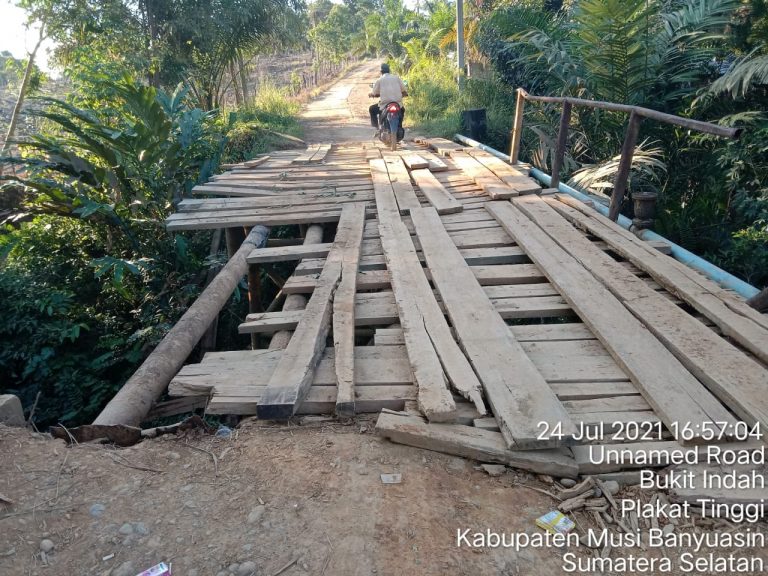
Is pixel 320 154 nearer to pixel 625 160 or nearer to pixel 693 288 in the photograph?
pixel 625 160

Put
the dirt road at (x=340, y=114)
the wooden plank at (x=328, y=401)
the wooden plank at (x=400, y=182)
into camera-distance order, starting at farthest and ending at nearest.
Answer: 1. the dirt road at (x=340, y=114)
2. the wooden plank at (x=400, y=182)
3. the wooden plank at (x=328, y=401)

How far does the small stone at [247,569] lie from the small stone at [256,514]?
17 cm

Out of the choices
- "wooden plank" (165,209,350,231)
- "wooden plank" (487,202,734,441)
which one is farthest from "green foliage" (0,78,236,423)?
"wooden plank" (487,202,734,441)

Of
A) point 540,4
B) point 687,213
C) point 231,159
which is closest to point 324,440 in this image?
point 687,213

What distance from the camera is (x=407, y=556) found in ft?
5.50

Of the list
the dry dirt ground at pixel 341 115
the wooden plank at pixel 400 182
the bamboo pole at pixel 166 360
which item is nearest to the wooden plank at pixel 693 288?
the wooden plank at pixel 400 182

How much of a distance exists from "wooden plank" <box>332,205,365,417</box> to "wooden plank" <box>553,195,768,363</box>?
1691 mm

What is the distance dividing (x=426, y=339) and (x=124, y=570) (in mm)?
1493

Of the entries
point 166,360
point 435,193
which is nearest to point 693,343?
point 166,360

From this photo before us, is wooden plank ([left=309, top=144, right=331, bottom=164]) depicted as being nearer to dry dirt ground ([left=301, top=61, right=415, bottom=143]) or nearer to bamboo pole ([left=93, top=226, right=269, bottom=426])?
dry dirt ground ([left=301, top=61, right=415, bottom=143])

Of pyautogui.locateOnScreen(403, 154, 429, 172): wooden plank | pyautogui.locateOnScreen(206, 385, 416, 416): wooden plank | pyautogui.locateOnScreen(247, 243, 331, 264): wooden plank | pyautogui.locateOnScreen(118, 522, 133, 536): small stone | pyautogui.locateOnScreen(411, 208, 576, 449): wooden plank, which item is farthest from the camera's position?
pyautogui.locateOnScreen(403, 154, 429, 172): wooden plank

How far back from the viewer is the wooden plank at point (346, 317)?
2.28 meters

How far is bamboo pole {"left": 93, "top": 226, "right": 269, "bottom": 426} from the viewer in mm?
2471

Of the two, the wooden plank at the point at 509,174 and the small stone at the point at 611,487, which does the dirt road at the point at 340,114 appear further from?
the small stone at the point at 611,487
